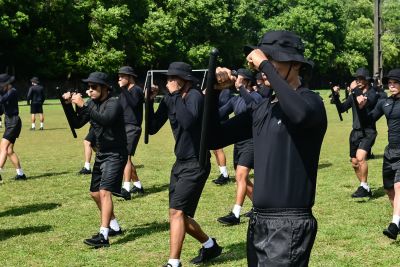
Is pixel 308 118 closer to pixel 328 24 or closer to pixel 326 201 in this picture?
pixel 326 201

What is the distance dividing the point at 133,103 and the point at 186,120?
4903 mm

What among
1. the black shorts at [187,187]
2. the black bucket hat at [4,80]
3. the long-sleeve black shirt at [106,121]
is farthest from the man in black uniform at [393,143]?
the black bucket hat at [4,80]

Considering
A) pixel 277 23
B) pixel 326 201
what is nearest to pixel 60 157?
pixel 326 201

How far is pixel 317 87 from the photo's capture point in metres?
88.3

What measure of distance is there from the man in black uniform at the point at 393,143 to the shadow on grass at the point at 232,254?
1859 mm

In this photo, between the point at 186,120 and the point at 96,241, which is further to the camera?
the point at 96,241

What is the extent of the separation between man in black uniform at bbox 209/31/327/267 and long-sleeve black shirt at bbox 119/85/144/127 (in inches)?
309

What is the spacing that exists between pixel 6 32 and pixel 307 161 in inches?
1968

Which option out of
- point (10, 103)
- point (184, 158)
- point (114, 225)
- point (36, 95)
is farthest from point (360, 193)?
point (36, 95)

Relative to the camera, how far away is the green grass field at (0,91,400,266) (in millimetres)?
7477

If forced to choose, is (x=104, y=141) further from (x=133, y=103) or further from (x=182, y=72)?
(x=133, y=103)

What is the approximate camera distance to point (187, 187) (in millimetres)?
6773

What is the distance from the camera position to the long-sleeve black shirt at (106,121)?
7863 mm

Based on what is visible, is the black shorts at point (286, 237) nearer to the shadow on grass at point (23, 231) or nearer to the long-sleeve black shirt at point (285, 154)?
the long-sleeve black shirt at point (285, 154)
